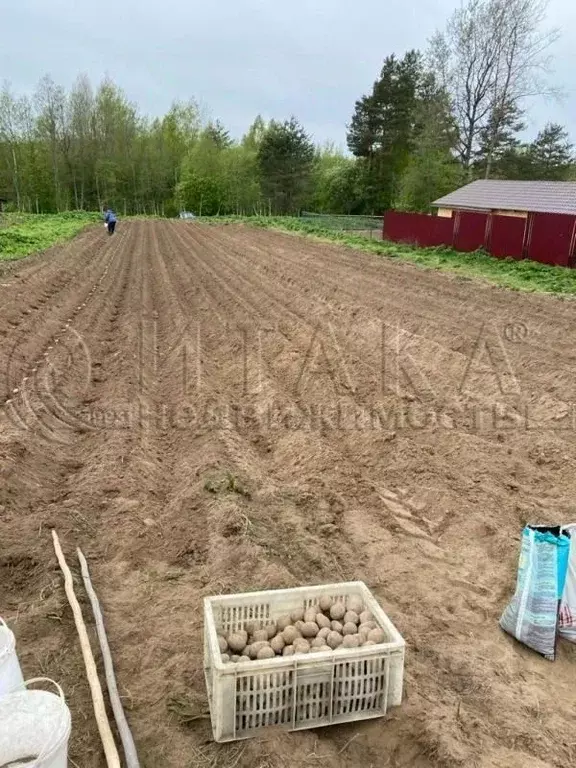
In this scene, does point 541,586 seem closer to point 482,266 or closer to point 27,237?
point 482,266

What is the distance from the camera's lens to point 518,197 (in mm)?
25922

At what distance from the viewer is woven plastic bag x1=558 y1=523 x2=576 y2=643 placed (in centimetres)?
414

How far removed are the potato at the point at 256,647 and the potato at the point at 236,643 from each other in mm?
51

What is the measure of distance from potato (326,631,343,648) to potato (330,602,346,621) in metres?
0.23

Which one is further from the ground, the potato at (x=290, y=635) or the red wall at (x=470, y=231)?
the red wall at (x=470, y=231)

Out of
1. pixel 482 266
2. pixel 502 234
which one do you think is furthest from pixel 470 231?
pixel 482 266

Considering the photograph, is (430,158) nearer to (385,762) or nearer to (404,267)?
(404,267)

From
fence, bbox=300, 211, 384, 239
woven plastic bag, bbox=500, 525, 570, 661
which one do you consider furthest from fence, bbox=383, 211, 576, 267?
woven plastic bag, bbox=500, 525, 570, 661

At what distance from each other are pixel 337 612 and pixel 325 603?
0.42 feet

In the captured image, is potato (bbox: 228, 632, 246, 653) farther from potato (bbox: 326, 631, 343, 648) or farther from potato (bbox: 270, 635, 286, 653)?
potato (bbox: 326, 631, 343, 648)

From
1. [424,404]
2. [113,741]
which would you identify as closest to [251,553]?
[113,741]

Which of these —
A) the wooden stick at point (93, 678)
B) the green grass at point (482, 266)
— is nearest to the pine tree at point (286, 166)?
the green grass at point (482, 266)

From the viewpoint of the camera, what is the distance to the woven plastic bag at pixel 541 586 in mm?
3998

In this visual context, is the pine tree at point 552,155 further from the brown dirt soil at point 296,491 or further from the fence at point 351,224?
the brown dirt soil at point 296,491
